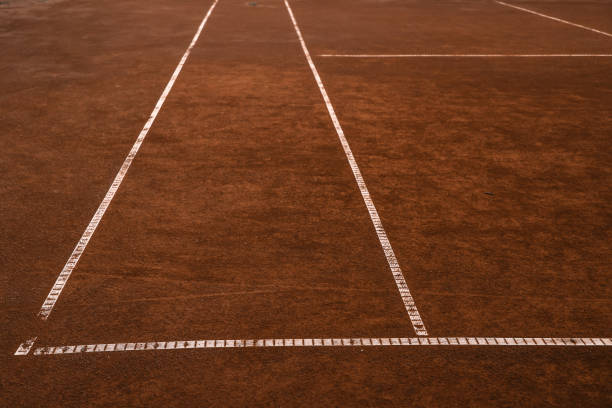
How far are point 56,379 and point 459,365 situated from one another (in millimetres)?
2852

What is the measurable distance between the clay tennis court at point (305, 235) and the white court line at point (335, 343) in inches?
0.6

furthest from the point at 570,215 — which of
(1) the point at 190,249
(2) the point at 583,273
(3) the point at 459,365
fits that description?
(1) the point at 190,249

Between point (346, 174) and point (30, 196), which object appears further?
point (346, 174)

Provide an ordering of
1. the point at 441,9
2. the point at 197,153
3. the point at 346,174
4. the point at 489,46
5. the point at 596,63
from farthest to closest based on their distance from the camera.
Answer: the point at 441,9 → the point at 489,46 → the point at 596,63 → the point at 197,153 → the point at 346,174

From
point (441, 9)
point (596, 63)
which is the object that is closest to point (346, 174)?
point (596, 63)

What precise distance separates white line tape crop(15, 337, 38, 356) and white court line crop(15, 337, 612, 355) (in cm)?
7

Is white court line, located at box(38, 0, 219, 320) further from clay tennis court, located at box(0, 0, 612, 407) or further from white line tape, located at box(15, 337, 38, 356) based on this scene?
white line tape, located at box(15, 337, 38, 356)

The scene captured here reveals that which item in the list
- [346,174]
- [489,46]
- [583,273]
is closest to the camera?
[583,273]

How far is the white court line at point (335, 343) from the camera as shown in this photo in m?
4.23

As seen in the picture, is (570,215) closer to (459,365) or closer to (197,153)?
(459,365)

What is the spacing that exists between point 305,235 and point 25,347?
2708 millimetres

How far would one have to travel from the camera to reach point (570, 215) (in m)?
6.22

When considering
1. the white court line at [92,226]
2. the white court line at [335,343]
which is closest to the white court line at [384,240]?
the white court line at [335,343]

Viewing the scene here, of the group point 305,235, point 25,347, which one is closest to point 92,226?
point 25,347
